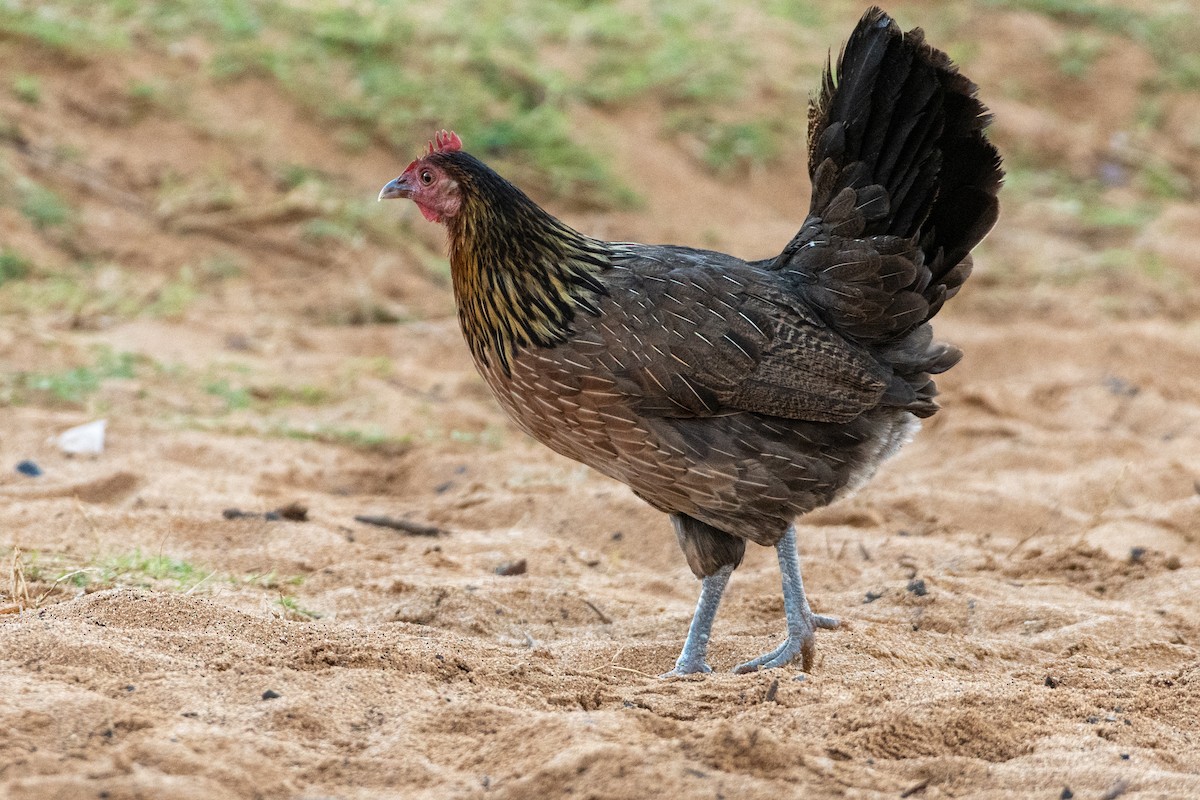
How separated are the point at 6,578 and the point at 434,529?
5.59 ft

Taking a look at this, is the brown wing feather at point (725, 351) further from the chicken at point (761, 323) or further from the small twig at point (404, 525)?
the small twig at point (404, 525)

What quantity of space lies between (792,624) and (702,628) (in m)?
0.30

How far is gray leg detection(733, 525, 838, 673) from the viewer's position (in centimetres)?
397

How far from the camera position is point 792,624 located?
4.05 m

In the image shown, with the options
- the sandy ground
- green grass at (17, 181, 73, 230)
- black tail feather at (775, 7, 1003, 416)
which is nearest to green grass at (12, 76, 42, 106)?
the sandy ground

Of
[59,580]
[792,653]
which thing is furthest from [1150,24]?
[59,580]

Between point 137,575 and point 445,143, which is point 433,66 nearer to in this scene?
point 445,143

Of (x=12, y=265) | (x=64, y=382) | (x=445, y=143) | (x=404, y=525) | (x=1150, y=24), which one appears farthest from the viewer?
(x=1150, y=24)

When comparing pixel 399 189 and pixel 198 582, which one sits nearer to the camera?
pixel 198 582

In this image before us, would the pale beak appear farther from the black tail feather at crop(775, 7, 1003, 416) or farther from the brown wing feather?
the black tail feather at crop(775, 7, 1003, 416)

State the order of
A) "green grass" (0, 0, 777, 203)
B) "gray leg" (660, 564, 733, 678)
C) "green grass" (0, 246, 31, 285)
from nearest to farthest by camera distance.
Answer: "gray leg" (660, 564, 733, 678), "green grass" (0, 246, 31, 285), "green grass" (0, 0, 777, 203)

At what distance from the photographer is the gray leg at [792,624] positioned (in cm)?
397

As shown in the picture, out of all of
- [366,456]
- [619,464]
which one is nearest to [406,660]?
[619,464]

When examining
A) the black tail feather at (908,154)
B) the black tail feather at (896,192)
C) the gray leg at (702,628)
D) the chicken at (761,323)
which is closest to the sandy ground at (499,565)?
the gray leg at (702,628)
